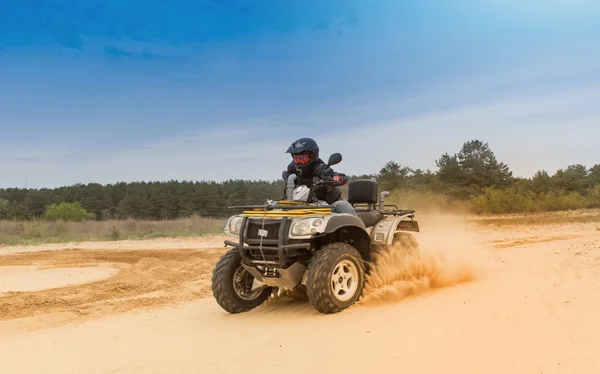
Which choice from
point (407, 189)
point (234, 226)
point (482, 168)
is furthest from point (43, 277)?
→ point (482, 168)

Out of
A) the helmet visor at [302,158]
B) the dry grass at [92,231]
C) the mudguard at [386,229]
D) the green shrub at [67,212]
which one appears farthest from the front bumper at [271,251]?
the green shrub at [67,212]

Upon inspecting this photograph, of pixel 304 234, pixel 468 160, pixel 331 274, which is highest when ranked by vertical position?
pixel 468 160

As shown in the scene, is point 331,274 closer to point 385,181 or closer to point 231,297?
point 231,297

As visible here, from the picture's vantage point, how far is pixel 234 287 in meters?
7.18

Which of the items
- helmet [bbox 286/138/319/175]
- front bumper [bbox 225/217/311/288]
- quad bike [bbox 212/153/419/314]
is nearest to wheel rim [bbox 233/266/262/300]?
quad bike [bbox 212/153/419/314]

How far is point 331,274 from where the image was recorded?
20.4ft

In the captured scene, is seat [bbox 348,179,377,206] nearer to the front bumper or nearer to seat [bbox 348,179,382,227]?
seat [bbox 348,179,382,227]

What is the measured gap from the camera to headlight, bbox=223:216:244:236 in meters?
7.16

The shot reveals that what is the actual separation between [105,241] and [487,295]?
20225mm

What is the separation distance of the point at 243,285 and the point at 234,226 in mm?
853

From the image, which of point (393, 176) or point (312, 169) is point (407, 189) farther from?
point (312, 169)

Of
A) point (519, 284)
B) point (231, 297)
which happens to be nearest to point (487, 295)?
point (519, 284)

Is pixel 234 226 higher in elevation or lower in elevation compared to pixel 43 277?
higher

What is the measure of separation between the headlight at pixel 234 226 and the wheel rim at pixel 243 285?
1.67ft
